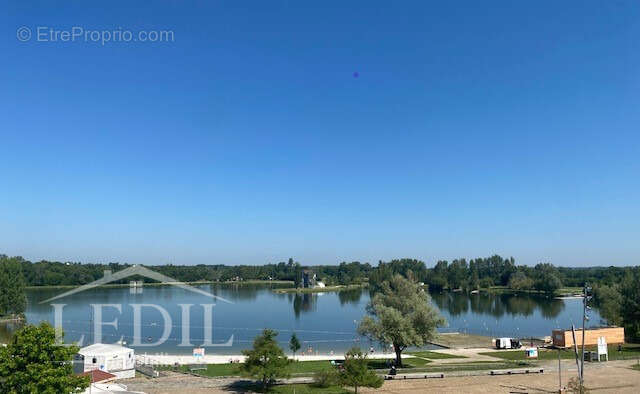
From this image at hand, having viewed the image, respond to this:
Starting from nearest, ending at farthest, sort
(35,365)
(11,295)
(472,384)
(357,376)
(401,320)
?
1. (35,365)
2. (357,376)
3. (472,384)
4. (401,320)
5. (11,295)

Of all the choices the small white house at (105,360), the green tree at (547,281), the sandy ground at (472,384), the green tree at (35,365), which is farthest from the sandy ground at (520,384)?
the green tree at (547,281)

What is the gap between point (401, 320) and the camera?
38938mm

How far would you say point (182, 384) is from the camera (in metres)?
32.1

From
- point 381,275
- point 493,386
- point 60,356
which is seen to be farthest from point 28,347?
point 381,275

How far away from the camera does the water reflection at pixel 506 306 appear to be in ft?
327

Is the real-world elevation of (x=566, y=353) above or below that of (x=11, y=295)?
below

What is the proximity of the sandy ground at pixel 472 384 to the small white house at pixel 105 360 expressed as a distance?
A: 407cm

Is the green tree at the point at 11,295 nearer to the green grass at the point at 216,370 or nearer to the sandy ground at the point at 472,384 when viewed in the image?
the green grass at the point at 216,370

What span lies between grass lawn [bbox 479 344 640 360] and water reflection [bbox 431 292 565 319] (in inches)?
1874

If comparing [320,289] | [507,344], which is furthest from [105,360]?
[320,289]

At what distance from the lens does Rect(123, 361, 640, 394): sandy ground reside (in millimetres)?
30297

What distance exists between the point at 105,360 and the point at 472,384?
26176 millimetres

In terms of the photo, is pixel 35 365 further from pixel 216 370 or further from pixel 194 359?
pixel 194 359

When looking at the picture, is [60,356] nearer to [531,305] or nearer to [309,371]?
[309,371]
